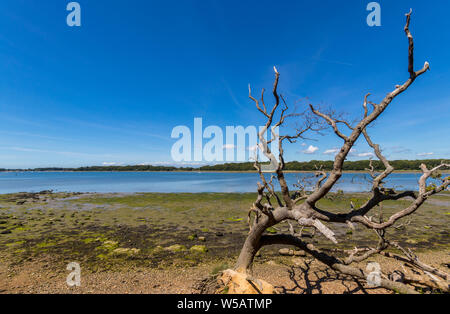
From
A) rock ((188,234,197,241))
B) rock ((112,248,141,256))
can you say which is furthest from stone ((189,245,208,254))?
rock ((112,248,141,256))

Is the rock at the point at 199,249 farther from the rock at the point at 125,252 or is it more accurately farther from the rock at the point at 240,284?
the rock at the point at 240,284

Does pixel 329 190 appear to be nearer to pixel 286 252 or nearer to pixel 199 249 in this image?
pixel 286 252

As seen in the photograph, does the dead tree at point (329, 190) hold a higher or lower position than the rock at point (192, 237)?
higher

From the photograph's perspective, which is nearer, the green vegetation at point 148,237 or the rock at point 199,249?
the green vegetation at point 148,237

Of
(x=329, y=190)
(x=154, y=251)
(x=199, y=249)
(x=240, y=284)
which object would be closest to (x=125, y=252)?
(x=154, y=251)

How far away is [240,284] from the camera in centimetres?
667

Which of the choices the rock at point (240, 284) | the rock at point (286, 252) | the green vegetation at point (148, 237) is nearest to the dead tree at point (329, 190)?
the rock at point (240, 284)

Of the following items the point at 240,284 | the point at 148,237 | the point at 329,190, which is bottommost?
the point at 148,237

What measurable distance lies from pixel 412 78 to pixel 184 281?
1099 centimetres

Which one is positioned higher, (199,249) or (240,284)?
(240,284)

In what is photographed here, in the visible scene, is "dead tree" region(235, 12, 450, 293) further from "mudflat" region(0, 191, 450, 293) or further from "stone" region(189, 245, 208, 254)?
"stone" region(189, 245, 208, 254)

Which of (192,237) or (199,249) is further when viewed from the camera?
(192,237)

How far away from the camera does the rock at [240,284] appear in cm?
651
